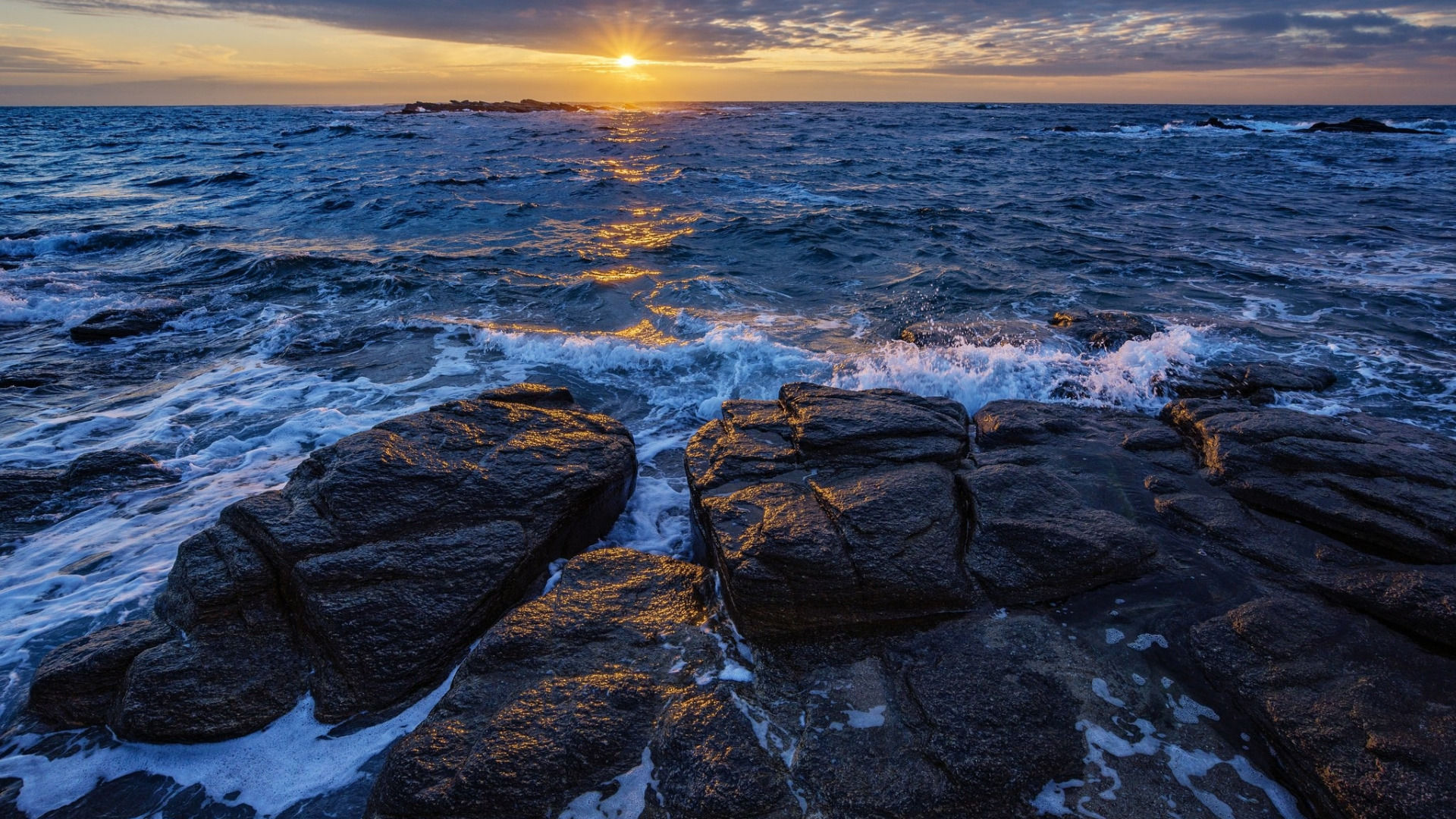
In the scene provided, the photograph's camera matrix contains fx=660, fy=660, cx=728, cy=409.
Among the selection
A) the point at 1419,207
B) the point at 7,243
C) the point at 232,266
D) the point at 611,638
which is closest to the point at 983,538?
the point at 611,638

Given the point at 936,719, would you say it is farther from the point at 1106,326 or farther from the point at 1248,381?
the point at 1106,326

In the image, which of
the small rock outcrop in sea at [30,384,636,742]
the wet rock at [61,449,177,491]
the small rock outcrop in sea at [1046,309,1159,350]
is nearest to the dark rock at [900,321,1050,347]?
the small rock outcrop in sea at [1046,309,1159,350]

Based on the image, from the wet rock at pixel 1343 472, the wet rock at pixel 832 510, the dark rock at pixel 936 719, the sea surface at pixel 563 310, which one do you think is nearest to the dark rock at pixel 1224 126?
the sea surface at pixel 563 310

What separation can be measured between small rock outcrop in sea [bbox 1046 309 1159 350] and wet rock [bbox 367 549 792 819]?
6946 mm

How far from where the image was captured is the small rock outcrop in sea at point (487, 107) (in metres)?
92.3

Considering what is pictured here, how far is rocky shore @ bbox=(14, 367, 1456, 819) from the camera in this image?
294 centimetres

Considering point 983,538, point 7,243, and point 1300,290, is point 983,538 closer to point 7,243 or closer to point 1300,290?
point 1300,290

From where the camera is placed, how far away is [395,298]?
11.5 metres

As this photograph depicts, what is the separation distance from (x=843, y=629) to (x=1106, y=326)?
23.5 ft

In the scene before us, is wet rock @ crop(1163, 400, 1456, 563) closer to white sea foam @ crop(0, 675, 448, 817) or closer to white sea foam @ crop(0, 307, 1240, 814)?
white sea foam @ crop(0, 307, 1240, 814)

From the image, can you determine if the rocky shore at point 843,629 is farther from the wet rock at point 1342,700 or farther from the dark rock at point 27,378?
the dark rock at point 27,378

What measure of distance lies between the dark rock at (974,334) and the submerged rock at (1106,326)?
1.16 ft

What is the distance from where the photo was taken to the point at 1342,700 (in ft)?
10.1

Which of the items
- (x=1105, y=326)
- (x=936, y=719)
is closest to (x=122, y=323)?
(x=936, y=719)
